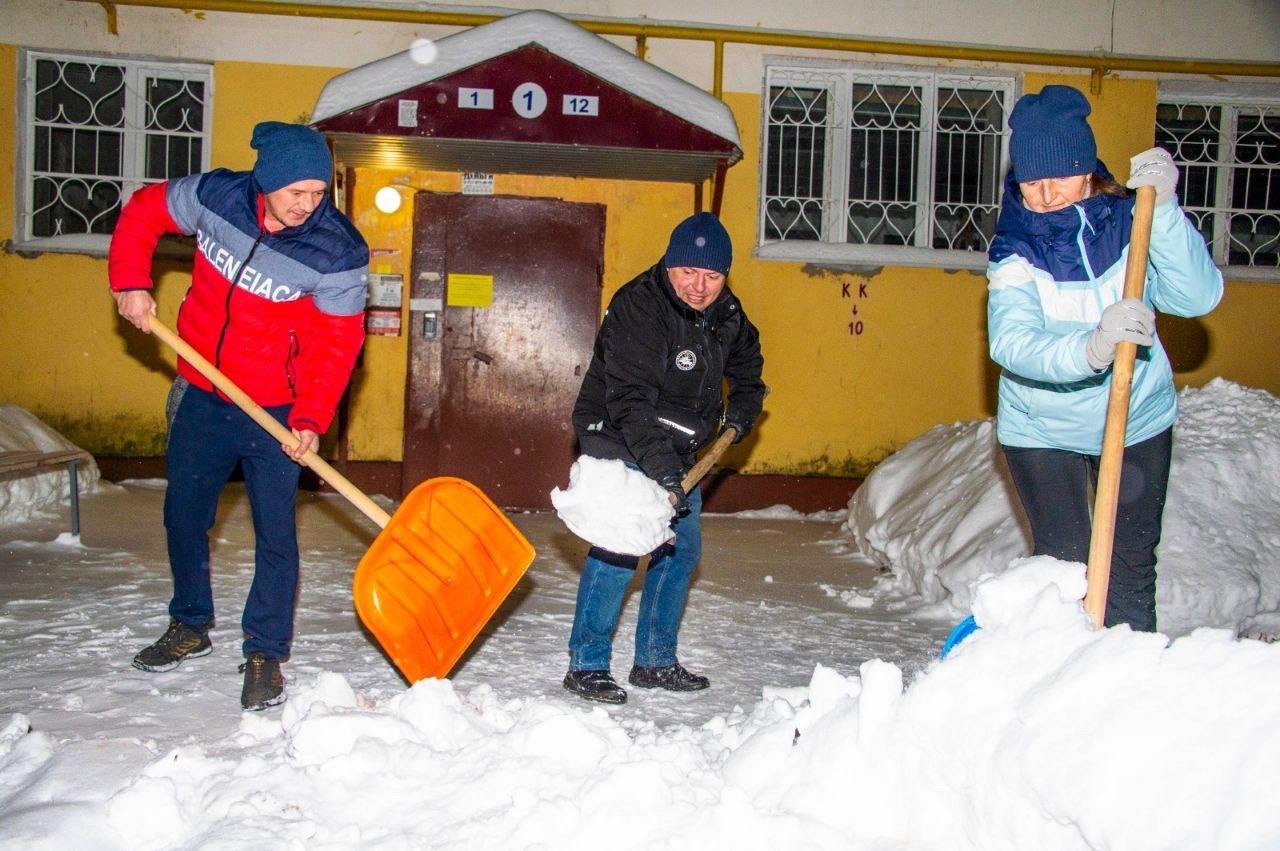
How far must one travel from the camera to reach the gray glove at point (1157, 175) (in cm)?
264

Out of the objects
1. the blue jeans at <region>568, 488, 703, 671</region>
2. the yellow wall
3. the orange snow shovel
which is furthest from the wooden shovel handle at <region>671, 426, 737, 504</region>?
the yellow wall

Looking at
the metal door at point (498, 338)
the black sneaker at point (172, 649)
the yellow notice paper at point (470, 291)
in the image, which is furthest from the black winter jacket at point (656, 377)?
the yellow notice paper at point (470, 291)

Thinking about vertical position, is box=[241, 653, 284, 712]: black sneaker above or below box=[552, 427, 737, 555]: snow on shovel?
below

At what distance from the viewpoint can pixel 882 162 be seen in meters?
7.90

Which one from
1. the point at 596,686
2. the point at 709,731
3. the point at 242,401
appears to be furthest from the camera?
the point at 596,686

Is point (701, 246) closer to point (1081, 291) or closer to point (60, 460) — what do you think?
point (1081, 291)

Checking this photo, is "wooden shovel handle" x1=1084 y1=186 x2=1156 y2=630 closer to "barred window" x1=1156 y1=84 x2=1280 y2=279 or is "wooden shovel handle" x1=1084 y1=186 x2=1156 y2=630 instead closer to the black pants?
the black pants

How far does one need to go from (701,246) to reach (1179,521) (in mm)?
2710

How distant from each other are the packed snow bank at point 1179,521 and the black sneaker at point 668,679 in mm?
1066

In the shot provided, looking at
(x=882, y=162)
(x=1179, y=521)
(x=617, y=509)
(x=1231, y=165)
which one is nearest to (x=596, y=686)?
(x=617, y=509)

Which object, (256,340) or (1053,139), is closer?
(1053,139)

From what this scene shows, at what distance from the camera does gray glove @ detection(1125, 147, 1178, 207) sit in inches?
104

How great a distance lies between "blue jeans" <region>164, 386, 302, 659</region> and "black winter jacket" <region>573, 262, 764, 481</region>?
99 cm

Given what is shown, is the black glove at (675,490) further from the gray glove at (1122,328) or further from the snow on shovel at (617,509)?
the gray glove at (1122,328)
